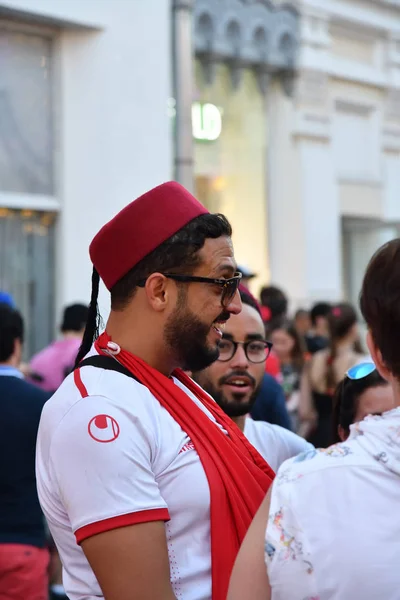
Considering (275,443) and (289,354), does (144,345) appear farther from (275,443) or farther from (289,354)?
(289,354)

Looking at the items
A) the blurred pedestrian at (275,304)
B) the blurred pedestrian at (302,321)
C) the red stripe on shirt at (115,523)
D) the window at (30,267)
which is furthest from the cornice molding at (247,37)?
the red stripe on shirt at (115,523)

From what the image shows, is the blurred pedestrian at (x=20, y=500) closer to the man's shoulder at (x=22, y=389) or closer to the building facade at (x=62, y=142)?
the man's shoulder at (x=22, y=389)

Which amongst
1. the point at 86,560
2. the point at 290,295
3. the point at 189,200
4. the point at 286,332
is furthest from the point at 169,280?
the point at 290,295

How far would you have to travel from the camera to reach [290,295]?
39.9 feet

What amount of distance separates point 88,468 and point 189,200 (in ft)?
2.30

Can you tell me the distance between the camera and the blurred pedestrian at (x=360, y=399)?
320 cm

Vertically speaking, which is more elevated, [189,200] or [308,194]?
[308,194]

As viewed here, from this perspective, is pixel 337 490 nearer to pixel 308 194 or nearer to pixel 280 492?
pixel 280 492

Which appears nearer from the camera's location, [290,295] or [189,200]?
[189,200]

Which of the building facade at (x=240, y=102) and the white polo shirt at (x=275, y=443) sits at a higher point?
the building facade at (x=240, y=102)

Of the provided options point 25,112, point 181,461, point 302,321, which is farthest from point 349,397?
point 302,321

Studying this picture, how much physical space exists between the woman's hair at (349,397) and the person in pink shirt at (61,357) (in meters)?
3.64

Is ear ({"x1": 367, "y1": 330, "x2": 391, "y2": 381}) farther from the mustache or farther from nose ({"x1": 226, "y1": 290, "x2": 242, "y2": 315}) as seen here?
the mustache

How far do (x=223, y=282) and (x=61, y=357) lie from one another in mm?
4604
